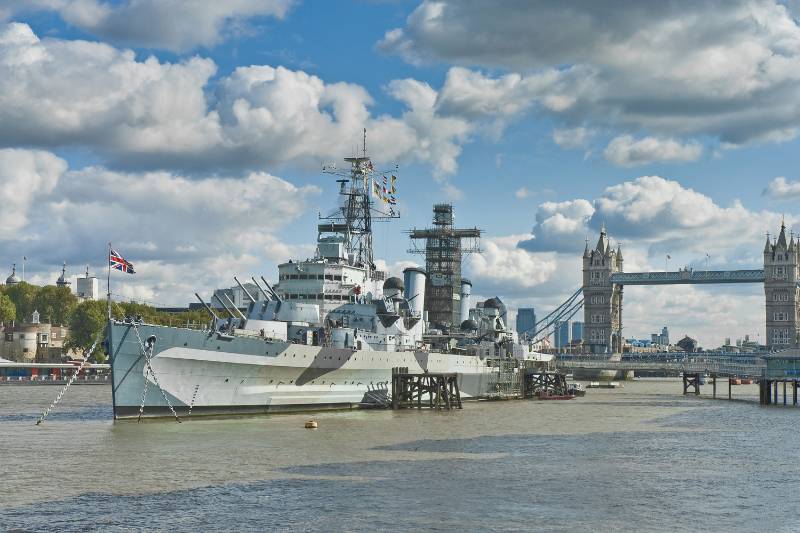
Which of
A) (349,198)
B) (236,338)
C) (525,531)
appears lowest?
(525,531)

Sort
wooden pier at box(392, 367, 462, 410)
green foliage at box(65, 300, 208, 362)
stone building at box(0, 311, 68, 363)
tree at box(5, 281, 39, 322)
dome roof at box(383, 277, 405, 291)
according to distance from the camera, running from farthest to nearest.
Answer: tree at box(5, 281, 39, 322) → stone building at box(0, 311, 68, 363) → green foliage at box(65, 300, 208, 362) → dome roof at box(383, 277, 405, 291) → wooden pier at box(392, 367, 462, 410)

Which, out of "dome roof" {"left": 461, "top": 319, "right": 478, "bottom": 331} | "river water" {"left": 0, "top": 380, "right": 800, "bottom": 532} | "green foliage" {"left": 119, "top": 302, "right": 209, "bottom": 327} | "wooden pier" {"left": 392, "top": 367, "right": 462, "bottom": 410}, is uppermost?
"green foliage" {"left": 119, "top": 302, "right": 209, "bottom": 327}

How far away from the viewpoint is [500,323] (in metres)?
83.2

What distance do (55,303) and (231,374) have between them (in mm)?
104401

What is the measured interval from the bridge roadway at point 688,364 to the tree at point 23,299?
3088 inches

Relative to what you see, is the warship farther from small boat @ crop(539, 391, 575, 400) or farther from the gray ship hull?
small boat @ crop(539, 391, 575, 400)

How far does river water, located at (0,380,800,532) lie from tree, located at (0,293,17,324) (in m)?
89.0

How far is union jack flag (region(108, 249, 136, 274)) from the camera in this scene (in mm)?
43406

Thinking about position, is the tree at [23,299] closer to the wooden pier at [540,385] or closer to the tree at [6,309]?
the tree at [6,309]

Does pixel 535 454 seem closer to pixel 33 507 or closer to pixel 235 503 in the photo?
pixel 235 503

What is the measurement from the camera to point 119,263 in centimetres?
4369

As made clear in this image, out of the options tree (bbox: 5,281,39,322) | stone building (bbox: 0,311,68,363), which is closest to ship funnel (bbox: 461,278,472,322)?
stone building (bbox: 0,311,68,363)

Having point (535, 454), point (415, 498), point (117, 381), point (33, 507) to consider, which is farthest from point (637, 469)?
point (117, 381)

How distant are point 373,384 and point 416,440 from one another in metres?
16.5
